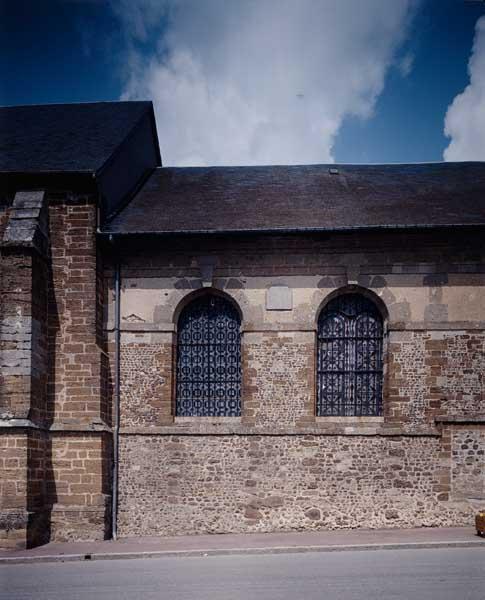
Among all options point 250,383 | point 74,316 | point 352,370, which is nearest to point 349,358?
point 352,370

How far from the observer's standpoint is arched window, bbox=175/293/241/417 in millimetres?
14156

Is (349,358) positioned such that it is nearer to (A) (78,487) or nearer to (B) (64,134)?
(A) (78,487)

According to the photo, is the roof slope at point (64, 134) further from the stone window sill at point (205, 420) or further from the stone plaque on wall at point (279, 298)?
the stone window sill at point (205, 420)

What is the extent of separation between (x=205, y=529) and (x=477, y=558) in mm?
5451

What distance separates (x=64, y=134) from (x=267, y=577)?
1134 centimetres

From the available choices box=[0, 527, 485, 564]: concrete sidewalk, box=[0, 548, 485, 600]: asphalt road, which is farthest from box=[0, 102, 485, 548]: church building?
box=[0, 548, 485, 600]: asphalt road

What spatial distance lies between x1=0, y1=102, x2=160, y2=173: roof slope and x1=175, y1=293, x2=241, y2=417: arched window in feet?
12.0

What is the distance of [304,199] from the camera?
50.8 ft

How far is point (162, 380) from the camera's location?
46.0 ft

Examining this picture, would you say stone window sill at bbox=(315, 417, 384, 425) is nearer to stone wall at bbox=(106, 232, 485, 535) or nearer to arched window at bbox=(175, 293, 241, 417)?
stone wall at bbox=(106, 232, 485, 535)

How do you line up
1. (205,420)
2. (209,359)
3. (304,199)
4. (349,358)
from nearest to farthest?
1. (205,420)
2. (349,358)
3. (209,359)
4. (304,199)

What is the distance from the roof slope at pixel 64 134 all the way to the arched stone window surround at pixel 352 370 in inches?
229

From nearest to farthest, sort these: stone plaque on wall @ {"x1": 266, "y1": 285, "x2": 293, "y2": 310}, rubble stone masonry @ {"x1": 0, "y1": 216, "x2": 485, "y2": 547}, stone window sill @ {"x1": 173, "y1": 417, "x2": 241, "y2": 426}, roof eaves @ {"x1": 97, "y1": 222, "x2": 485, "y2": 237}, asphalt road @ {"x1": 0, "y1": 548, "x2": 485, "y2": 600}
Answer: asphalt road @ {"x1": 0, "y1": 548, "x2": 485, "y2": 600} < rubble stone masonry @ {"x1": 0, "y1": 216, "x2": 485, "y2": 547} < roof eaves @ {"x1": 97, "y1": 222, "x2": 485, "y2": 237} < stone window sill @ {"x1": 173, "y1": 417, "x2": 241, "y2": 426} < stone plaque on wall @ {"x1": 266, "y1": 285, "x2": 293, "y2": 310}

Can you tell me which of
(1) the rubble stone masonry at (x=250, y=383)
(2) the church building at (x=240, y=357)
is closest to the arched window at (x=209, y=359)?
(2) the church building at (x=240, y=357)
